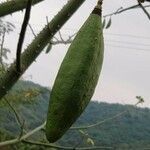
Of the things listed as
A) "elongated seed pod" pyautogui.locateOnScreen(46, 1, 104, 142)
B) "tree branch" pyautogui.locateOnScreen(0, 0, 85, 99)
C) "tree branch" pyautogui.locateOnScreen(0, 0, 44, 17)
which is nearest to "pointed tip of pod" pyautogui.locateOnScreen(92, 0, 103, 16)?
"elongated seed pod" pyautogui.locateOnScreen(46, 1, 104, 142)

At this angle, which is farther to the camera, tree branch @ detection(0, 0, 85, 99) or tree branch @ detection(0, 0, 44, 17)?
tree branch @ detection(0, 0, 44, 17)

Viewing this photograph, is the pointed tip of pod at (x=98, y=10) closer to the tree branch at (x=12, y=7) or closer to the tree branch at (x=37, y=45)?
the tree branch at (x=37, y=45)

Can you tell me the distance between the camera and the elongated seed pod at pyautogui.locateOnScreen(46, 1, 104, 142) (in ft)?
4.04

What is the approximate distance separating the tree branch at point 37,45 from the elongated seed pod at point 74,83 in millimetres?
246

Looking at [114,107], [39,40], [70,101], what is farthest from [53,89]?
[114,107]

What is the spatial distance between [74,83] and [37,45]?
306mm

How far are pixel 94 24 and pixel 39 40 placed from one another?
0.27 metres

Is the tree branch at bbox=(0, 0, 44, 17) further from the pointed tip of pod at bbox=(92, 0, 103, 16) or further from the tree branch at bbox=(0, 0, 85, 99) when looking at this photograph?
the pointed tip of pod at bbox=(92, 0, 103, 16)

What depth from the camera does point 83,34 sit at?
4.15ft

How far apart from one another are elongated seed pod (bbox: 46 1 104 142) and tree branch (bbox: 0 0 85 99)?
0.25 metres

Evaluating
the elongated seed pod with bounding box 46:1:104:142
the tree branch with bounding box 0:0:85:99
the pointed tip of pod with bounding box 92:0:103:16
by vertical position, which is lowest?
the tree branch with bounding box 0:0:85:99

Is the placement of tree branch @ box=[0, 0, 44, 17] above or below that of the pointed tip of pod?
below

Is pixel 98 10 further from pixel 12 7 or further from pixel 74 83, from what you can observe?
pixel 12 7

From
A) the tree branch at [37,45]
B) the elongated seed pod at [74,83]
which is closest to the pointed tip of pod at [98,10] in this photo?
the elongated seed pod at [74,83]
